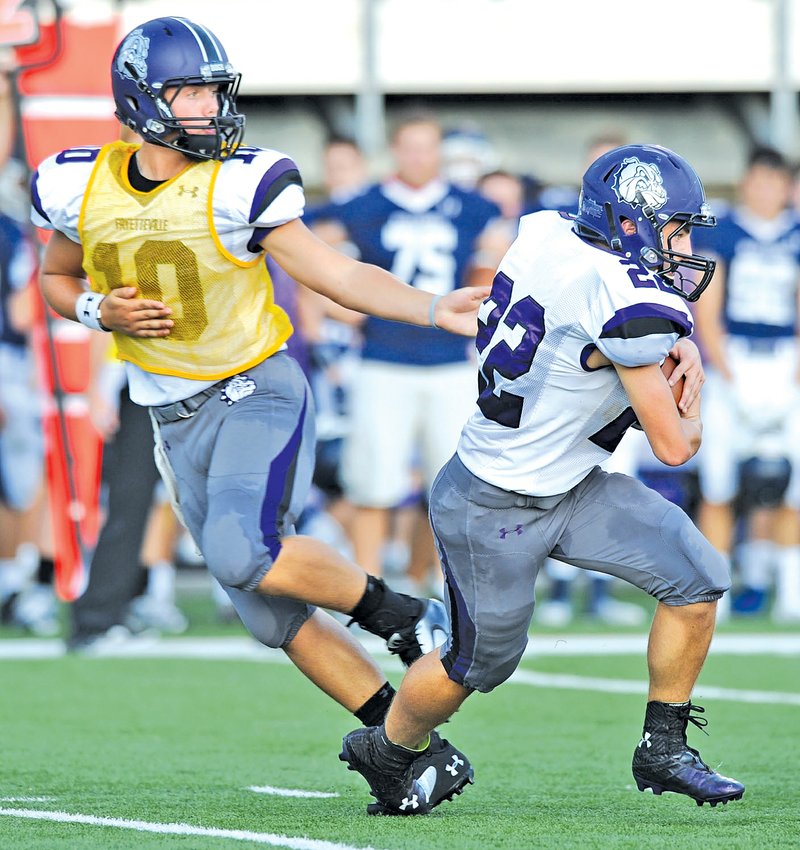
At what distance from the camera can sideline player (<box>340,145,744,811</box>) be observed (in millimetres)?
3703

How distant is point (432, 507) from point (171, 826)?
0.91m

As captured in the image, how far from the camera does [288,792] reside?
167 inches

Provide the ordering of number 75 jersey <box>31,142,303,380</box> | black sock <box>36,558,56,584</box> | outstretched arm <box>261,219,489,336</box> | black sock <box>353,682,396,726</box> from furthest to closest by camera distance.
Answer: black sock <box>36,558,56,584</box> → black sock <box>353,682,396,726</box> → number 75 jersey <box>31,142,303,380</box> → outstretched arm <box>261,219,489,336</box>

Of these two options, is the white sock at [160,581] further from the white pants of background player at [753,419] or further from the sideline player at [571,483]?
the sideline player at [571,483]

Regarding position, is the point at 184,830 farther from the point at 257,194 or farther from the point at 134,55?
the point at 134,55

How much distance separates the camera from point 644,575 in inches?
152

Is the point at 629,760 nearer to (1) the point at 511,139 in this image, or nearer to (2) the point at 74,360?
(2) the point at 74,360

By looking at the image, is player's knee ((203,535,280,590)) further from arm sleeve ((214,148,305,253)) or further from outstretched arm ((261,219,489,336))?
arm sleeve ((214,148,305,253))

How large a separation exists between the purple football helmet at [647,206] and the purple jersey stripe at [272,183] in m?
0.74

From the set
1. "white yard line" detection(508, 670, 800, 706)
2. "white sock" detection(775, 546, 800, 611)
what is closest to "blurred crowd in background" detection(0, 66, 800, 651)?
"white sock" detection(775, 546, 800, 611)

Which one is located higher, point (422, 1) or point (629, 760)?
point (422, 1)

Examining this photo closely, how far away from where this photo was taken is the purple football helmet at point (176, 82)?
164 inches

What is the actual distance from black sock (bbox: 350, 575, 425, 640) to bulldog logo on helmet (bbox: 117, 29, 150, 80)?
1.34 meters

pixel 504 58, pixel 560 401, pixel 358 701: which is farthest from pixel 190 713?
pixel 504 58
